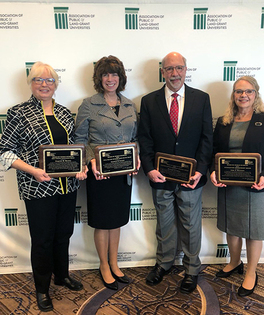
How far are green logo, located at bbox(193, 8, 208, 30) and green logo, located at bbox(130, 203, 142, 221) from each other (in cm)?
172

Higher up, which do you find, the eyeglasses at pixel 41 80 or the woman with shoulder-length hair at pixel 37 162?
the eyeglasses at pixel 41 80

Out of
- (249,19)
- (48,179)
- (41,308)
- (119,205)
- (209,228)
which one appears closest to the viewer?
(48,179)

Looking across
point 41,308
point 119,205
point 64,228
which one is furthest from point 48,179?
point 41,308

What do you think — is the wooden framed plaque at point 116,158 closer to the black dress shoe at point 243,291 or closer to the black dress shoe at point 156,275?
the black dress shoe at point 156,275

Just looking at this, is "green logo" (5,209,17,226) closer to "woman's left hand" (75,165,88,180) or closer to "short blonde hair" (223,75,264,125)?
"woman's left hand" (75,165,88,180)

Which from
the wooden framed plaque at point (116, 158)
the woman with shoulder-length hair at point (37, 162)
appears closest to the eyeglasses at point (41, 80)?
the woman with shoulder-length hair at point (37, 162)

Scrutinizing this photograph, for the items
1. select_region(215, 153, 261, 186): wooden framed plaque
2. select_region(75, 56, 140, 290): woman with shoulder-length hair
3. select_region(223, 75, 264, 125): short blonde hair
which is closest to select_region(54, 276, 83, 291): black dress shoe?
select_region(75, 56, 140, 290): woman with shoulder-length hair

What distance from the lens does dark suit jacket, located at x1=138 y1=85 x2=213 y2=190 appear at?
2098 mm

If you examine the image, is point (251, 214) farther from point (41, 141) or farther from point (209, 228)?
point (41, 141)

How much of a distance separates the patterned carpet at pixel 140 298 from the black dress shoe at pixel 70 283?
4 centimetres

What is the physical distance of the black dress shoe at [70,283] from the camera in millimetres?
2266

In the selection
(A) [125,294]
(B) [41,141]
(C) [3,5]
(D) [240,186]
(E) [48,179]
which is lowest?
(A) [125,294]

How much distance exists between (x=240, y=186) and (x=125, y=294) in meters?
1.28

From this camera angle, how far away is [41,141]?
6.17ft
